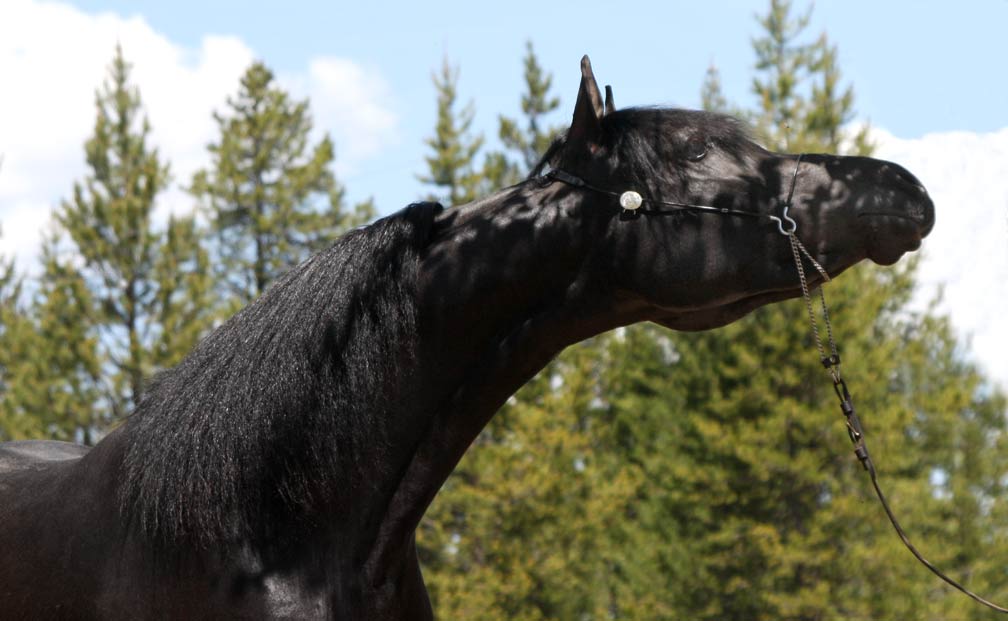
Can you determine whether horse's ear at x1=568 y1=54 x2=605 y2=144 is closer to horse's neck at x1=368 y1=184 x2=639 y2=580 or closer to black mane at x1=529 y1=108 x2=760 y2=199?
black mane at x1=529 y1=108 x2=760 y2=199

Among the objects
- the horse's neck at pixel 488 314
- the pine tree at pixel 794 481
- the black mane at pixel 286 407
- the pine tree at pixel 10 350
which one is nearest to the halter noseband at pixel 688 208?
the horse's neck at pixel 488 314

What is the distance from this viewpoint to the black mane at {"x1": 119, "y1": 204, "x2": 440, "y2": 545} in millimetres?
2656

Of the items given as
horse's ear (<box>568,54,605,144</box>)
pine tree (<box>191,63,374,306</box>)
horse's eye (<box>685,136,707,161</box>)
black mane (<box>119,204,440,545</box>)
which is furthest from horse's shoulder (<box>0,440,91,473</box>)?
pine tree (<box>191,63,374,306</box>)

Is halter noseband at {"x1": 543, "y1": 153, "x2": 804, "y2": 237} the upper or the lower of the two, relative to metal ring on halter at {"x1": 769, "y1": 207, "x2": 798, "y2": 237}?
upper

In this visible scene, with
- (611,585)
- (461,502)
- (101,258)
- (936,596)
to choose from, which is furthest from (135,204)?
(936,596)

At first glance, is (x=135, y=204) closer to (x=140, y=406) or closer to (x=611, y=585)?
(x=611, y=585)

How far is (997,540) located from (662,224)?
1926 cm

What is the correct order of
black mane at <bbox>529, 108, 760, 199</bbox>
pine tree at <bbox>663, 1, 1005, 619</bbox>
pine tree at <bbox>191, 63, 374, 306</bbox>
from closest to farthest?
black mane at <bbox>529, 108, 760, 199</bbox> → pine tree at <bbox>663, 1, 1005, 619</bbox> → pine tree at <bbox>191, 63, 374, 306</bbox>

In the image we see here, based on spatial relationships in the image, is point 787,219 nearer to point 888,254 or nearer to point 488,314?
point 888,254

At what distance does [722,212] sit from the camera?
8.73 ft

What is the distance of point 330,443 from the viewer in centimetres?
271

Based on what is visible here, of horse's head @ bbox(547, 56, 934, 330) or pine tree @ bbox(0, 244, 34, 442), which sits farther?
pine tree @ bbox(0, 244, 34, 442)

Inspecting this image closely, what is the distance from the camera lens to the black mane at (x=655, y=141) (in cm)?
272

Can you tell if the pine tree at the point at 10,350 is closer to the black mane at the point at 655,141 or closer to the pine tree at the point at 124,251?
the pine tree at the point at 124,251
